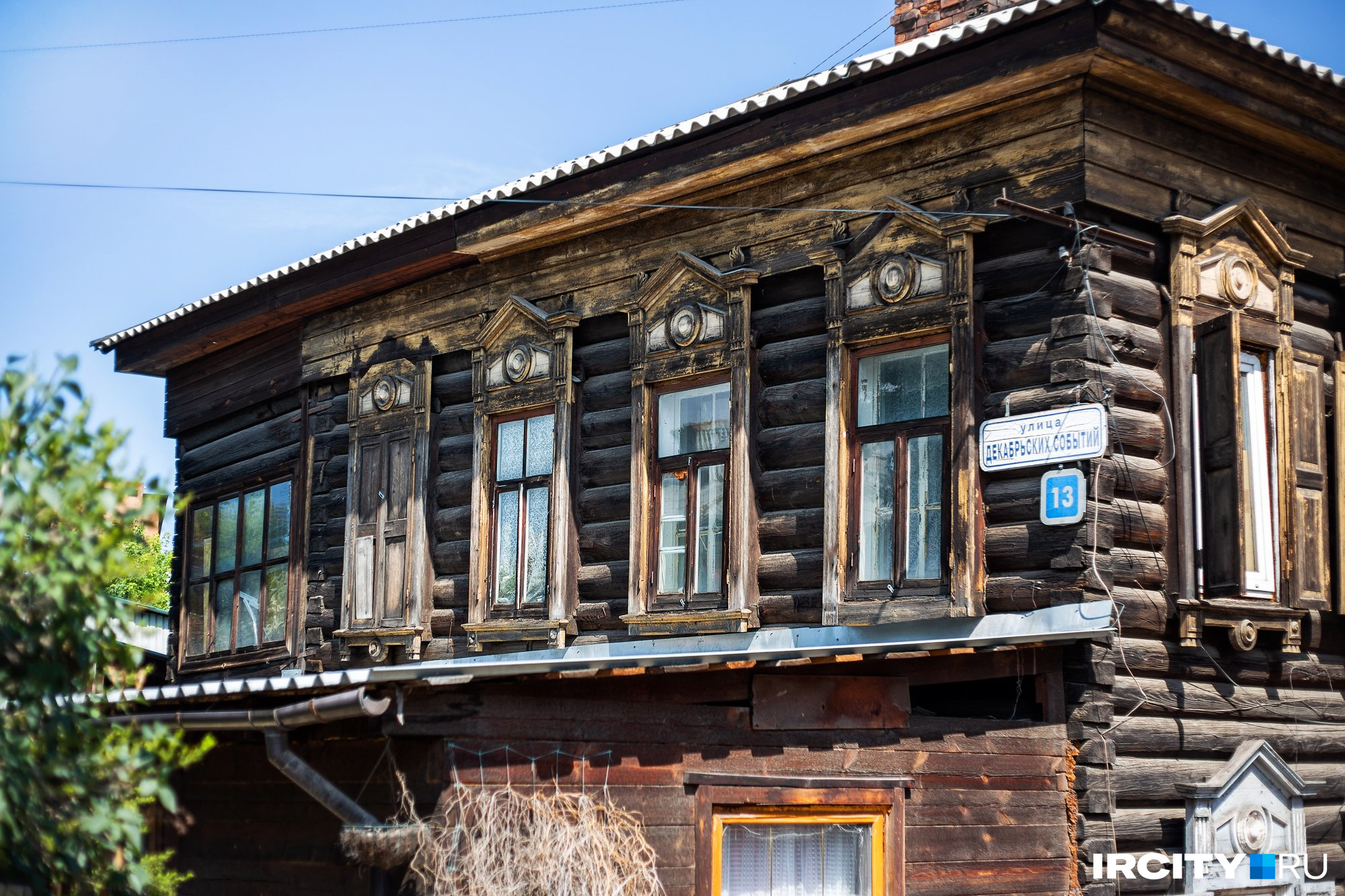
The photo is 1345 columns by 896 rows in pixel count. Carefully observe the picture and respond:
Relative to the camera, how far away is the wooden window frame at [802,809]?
768 cm

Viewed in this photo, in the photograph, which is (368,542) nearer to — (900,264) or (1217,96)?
(900,264)

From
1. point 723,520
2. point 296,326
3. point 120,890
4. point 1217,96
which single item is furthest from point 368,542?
point 120,890

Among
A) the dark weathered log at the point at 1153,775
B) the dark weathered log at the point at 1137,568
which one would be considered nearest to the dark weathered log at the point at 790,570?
the dark weathered log at the point at 1137,568

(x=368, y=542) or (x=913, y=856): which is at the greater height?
(x=368, y=542)

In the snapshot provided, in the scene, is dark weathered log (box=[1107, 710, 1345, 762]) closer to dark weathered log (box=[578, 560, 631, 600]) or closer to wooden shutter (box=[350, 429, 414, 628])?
dark weathered log (box=[578, 560, 631, 600])

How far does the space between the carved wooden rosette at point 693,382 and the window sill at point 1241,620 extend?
9.45 ft

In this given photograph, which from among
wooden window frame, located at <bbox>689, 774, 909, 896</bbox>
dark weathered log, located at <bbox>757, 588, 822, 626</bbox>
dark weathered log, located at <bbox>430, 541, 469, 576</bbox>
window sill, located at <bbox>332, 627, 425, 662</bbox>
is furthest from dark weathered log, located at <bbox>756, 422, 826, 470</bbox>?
window sill, located at <bbox>332, 627, 425, 662</bbox>

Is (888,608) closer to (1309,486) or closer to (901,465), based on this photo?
(901,465)

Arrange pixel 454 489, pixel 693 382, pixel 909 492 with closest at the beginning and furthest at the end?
pixel 909 492 < pixel 693 382 < pixel 454 489

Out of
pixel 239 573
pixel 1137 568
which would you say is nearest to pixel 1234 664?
pixel 1137 568

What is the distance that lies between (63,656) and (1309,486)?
27.0 feet

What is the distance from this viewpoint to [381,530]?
46.2 ft

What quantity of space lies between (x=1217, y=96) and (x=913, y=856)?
5.04m

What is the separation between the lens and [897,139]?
10.5m
